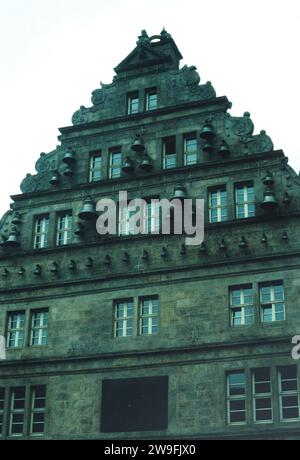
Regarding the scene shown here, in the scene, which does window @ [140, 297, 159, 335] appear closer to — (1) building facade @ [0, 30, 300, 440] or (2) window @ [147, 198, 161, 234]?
(1) building facade @ [0, 30, 300, 440]

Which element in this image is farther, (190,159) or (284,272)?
(190,159)

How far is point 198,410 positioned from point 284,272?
17.2 feet

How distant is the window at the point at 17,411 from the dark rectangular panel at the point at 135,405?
3.15 meters

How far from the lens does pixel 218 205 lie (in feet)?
104

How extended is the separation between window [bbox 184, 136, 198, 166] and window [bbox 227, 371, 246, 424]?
8.19 meters

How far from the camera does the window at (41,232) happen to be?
34.0 m

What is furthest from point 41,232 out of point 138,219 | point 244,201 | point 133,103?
Result: point 244,201

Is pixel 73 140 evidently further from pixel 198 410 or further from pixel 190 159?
pixel 198 410

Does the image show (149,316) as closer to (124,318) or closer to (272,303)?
(124,318)

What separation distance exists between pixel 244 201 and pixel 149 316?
16.9ft
